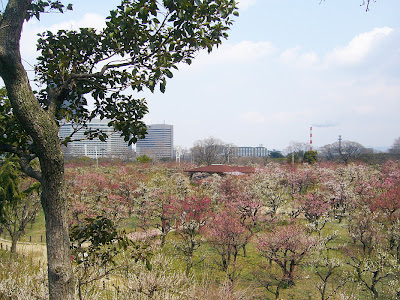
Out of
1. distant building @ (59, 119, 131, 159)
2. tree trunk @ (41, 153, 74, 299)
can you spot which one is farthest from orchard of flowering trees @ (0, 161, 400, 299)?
distant building @ (59, 119, 131, 159)

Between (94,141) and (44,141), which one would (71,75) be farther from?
(94,141)

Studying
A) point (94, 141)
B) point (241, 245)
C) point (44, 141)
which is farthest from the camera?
point (94, 141)

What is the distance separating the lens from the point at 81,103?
10.4 feet

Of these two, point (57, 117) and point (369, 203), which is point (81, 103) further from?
point (369, 203)

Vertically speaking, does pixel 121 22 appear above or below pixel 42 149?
above

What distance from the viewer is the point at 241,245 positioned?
39.0 feet

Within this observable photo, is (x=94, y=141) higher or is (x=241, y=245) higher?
(x=94, y=141)

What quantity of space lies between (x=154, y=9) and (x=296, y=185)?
2637 cm

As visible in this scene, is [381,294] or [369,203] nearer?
[381,294]

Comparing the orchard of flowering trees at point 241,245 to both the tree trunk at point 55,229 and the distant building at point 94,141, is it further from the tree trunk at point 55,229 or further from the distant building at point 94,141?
the distant building at point 94,141

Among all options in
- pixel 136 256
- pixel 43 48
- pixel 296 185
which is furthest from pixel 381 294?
pixel 296 185

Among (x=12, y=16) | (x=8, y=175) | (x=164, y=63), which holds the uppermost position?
(x=12, y=16)

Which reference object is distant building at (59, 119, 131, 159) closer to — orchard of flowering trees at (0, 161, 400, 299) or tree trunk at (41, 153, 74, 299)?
tree trunk at (41, 153, 74, 299)

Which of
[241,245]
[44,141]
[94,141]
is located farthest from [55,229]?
[94,141]
